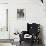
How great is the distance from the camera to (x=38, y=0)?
8.21ft

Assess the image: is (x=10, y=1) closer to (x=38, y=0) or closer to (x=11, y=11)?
(x=11, y=11)

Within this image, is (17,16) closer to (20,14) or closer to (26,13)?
(20,14)

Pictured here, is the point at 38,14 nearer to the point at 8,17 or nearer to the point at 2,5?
the point at 8,17

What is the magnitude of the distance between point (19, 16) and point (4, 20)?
1.27 ft

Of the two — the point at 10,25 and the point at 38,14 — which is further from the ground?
the point at 38,14

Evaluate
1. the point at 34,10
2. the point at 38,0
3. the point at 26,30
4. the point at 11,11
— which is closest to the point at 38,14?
the point at 34,10

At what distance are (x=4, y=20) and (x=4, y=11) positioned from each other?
0.74 feet

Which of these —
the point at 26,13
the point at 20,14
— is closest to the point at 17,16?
the point at 20,14

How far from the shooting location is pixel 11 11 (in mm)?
2578

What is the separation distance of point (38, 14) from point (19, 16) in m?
0.47

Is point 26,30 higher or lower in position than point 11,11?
lower

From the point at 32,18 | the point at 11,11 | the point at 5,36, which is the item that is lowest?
the point at 5,36

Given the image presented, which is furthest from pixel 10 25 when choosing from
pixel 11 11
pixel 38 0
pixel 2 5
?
pixel 38 0

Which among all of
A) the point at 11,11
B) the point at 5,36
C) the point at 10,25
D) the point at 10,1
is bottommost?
the point at 5,36
